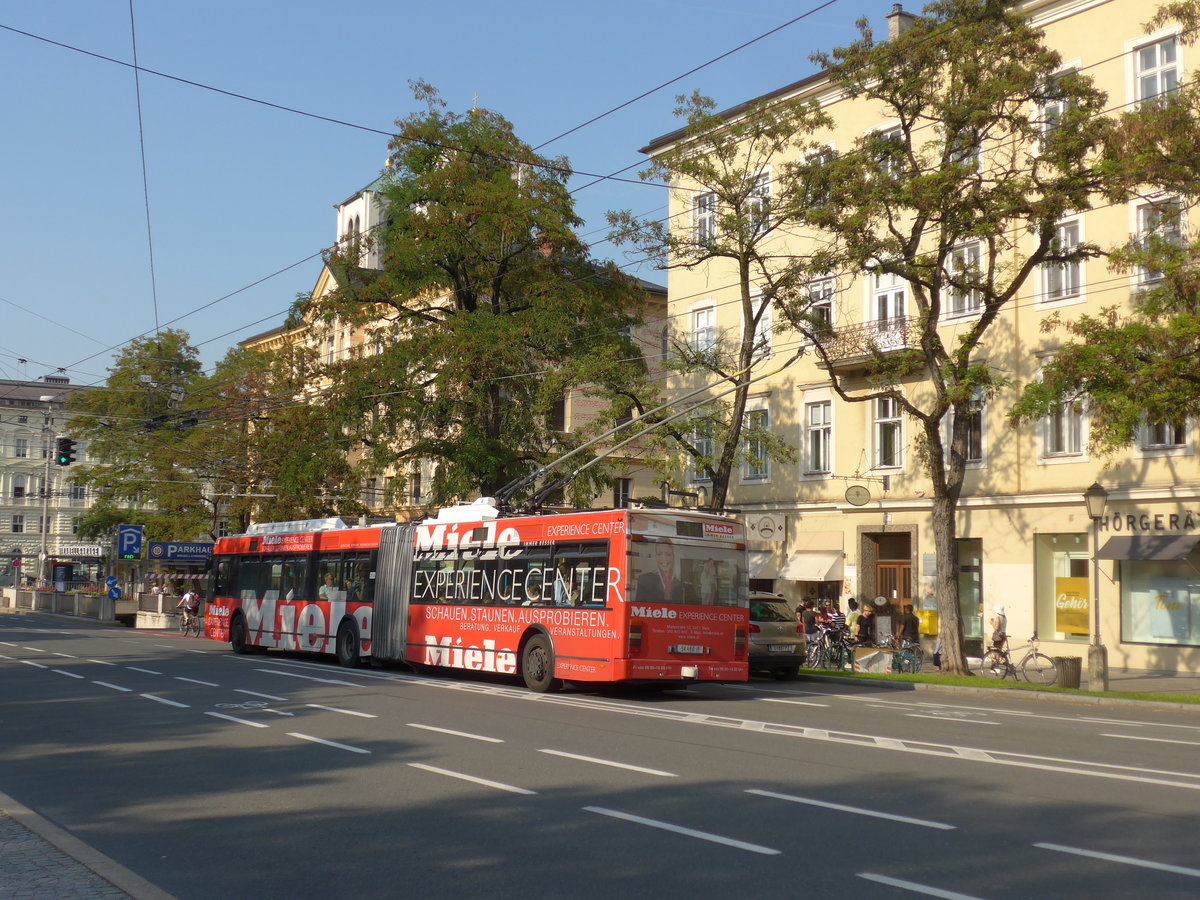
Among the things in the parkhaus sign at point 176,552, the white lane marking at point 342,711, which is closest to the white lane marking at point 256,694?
the white lane marking at point 342,711

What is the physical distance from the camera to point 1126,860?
748 cm

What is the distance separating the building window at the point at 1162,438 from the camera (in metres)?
28.2

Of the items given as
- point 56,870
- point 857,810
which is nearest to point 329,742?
point 56,870

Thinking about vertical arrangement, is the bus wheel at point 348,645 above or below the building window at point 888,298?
below

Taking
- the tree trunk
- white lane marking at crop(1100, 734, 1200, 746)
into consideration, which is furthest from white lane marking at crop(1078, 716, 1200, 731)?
the tree trunk

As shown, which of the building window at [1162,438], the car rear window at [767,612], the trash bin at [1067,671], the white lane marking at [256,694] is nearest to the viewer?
the white lane marking at [256,694]

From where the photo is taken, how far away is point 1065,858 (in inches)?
297

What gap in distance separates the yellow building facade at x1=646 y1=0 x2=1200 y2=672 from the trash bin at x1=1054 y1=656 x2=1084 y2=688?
15.9ft

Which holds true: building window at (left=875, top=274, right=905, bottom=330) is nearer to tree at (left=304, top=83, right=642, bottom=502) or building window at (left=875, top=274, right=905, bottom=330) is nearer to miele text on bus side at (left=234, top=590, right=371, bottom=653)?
tree at (left=304, top=83, right=642, bottom=502)

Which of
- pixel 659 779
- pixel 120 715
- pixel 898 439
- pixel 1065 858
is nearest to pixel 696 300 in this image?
pixel 898 439

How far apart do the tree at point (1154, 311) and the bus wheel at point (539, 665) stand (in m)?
10.0

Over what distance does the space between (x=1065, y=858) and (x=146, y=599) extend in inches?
2063

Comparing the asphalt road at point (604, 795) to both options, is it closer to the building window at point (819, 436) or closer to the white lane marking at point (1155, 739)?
the white lane marking at point (1155, 739)

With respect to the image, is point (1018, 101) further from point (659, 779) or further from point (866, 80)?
point (659, 779)
